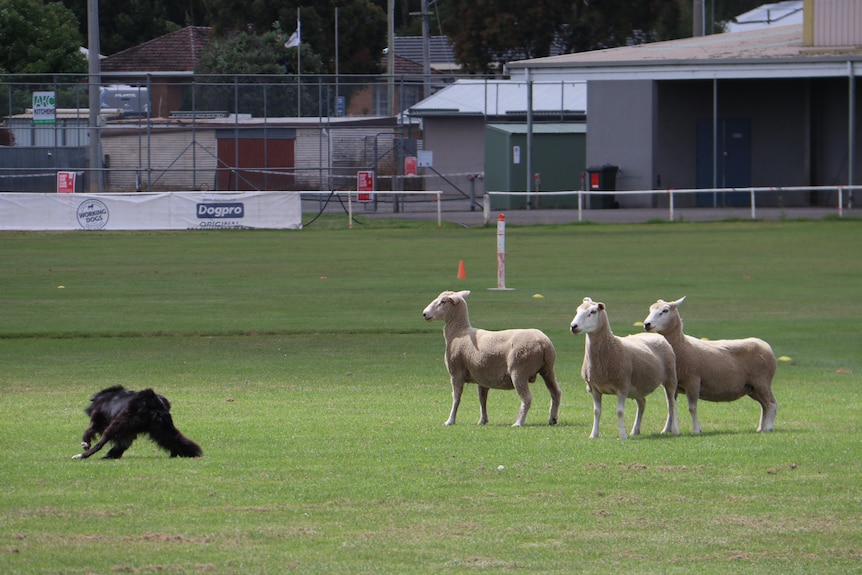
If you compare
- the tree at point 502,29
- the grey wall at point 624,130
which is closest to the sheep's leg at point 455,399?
the grey wall at point 624,130

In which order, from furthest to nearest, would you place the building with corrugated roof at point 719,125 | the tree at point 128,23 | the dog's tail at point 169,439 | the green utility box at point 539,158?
the tree at point 128,23 < the green utility box at point 539,158 < the building with corrugated roof at point 719,125 < the dog's tail at point 169,439

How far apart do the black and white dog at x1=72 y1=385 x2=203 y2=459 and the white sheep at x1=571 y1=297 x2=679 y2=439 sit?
3387mm

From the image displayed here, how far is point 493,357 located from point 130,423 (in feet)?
12.7

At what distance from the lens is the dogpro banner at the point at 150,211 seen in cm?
4162

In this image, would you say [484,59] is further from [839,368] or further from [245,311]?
[839,368]

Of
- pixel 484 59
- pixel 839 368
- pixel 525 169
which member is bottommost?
pixel 839 368

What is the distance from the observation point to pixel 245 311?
79.6ft

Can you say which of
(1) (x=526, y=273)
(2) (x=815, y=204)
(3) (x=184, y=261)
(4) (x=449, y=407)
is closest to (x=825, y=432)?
(4) (x=449, y=407)

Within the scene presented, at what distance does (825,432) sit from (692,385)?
137 cm

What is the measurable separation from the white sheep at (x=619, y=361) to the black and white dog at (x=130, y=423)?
3387mm

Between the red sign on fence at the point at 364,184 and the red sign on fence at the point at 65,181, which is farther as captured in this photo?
the red sign on fence at the point at 364,184

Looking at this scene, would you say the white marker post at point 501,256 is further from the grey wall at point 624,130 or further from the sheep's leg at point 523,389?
the grey wall at point 624,130

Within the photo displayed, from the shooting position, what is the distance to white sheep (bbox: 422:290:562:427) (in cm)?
1237

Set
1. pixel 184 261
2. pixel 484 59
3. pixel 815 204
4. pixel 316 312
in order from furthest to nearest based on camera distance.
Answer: pixel 484 59, pixel 815 204, pixel 184 261, pixel 316 312
